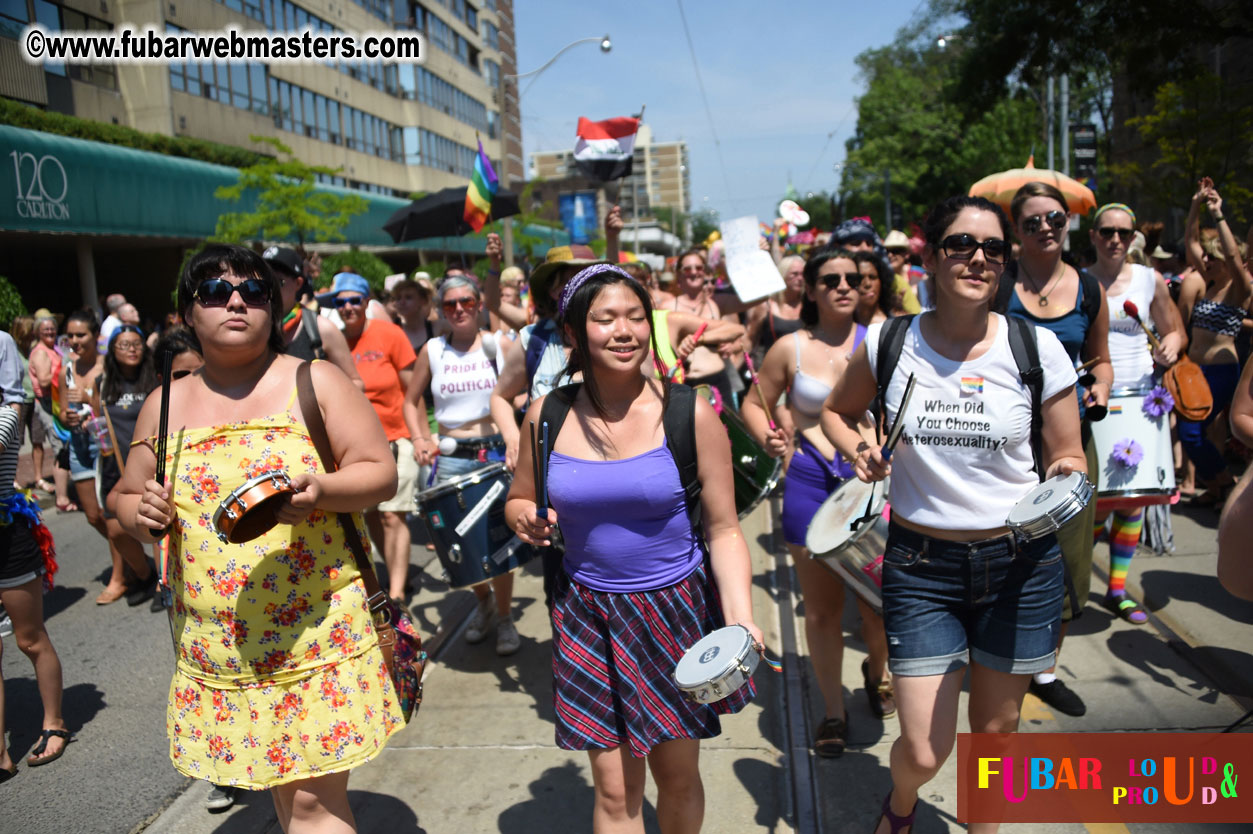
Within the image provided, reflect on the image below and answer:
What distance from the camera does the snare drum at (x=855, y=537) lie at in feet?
9.49

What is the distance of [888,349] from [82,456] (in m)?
6.17

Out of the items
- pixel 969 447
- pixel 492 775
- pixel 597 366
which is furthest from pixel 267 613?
pixel 969 447

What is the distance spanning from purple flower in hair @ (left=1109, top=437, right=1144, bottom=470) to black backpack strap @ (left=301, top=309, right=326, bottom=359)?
4.02 meters

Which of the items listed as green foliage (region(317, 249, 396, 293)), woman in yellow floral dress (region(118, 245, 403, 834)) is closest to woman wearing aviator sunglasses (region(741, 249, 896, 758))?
woman in yellow floral dress (region(118, 245, 403, 834))

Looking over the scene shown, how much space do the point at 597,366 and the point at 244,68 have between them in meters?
32.8

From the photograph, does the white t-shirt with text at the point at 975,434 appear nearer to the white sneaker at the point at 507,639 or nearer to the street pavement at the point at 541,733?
the street pavement at the point at 541,733

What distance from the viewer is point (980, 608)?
2650mm

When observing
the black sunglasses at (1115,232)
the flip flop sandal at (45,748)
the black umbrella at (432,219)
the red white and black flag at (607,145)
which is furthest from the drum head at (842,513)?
the black umbrella at (432,219)

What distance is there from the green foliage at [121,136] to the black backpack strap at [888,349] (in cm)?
2047

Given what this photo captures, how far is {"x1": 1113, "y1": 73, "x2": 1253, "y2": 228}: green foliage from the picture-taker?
47.1ft

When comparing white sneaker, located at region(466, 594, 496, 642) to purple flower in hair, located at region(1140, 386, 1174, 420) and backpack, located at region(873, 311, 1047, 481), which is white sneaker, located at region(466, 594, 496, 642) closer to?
backpack, located at region(873, 311, 1047, 481)

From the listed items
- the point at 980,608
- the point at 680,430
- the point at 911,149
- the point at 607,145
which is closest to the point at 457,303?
the point at 607,145

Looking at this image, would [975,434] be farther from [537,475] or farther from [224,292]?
[224,292]

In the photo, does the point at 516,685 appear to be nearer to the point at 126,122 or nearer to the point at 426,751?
the point at 426,751
